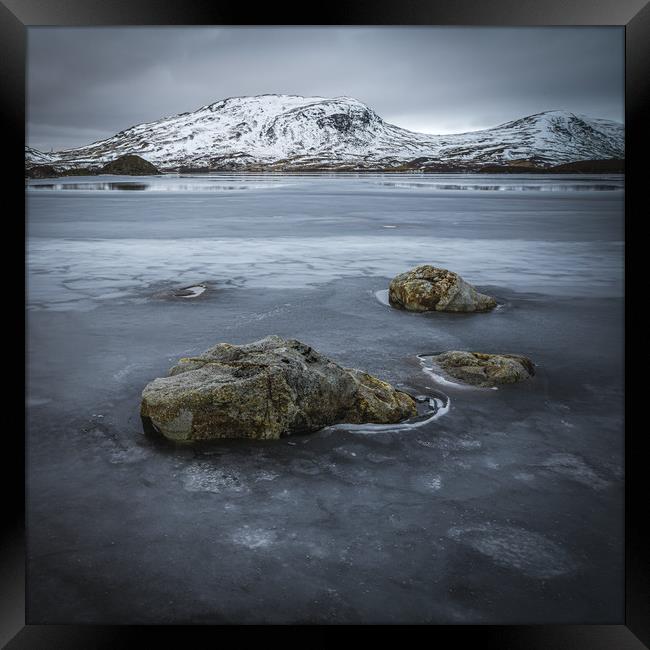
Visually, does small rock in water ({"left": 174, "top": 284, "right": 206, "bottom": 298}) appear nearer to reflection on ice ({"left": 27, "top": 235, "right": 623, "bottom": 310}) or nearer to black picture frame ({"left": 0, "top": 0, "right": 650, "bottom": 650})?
reflection on ice ({"left": 27, "top": 235, "right": 623, "bottom": 310})

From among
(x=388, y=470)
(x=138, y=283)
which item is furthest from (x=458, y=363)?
(x=138, y=283)

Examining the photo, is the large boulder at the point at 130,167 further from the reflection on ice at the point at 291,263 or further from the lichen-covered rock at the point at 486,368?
the lichen-covered rock at the point at 486,368

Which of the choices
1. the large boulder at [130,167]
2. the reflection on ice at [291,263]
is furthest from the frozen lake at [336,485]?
the large boulder at [130,167]

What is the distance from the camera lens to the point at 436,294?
26.9 ft

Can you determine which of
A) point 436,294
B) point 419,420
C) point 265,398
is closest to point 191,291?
point 436,294

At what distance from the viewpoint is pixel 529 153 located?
175625mm

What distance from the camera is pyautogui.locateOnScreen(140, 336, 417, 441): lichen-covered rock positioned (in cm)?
418

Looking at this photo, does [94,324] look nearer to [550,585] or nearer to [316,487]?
[316,487]

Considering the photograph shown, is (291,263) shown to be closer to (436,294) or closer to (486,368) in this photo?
(436,294)

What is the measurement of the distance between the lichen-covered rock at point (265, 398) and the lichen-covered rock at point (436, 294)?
359 centimetres

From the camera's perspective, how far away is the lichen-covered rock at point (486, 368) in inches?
214

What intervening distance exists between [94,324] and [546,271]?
8.05 m

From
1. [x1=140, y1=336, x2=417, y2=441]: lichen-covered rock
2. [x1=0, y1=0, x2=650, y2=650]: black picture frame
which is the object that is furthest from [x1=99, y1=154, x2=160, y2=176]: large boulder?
[x1=0, y1=0, x2=650, y2=650]: black picture frame

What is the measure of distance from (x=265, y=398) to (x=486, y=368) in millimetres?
2268
